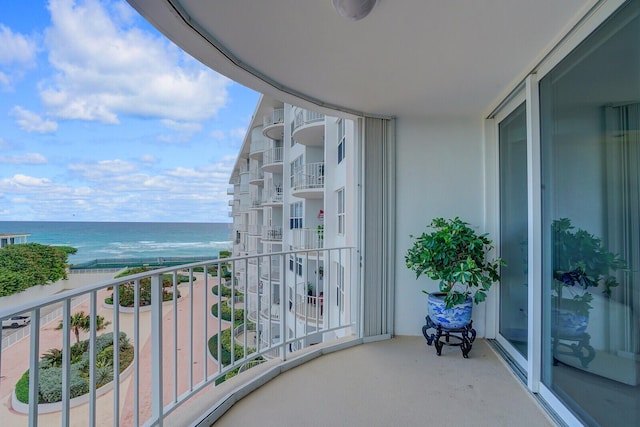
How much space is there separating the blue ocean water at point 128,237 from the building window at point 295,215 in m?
21.7

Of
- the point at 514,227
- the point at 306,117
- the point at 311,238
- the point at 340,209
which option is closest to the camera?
the point at 514,227

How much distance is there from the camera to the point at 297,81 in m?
2.23

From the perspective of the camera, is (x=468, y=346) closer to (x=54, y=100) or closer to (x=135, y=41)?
(x=135, y=41)

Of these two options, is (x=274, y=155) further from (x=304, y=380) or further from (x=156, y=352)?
(x=156, y=352)

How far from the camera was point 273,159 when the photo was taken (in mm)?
12773

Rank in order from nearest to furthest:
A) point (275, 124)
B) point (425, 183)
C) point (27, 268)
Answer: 1. point (425, 183)
2. point (275, 124)
3. point (27, 268)

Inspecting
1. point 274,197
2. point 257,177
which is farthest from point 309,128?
point 257,177

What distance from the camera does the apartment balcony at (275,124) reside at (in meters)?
12.1

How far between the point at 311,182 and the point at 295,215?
2.49 metres

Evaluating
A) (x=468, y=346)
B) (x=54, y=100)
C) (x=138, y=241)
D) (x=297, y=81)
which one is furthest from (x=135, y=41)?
(x=138, y=241)

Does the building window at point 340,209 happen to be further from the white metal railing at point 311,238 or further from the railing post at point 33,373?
the railing post at point 33,373

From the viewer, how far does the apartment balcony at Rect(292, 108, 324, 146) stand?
8.09 metres

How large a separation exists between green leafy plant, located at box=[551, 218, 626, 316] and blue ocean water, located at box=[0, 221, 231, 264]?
1223 inches

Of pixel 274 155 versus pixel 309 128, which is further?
pixel 274 155
